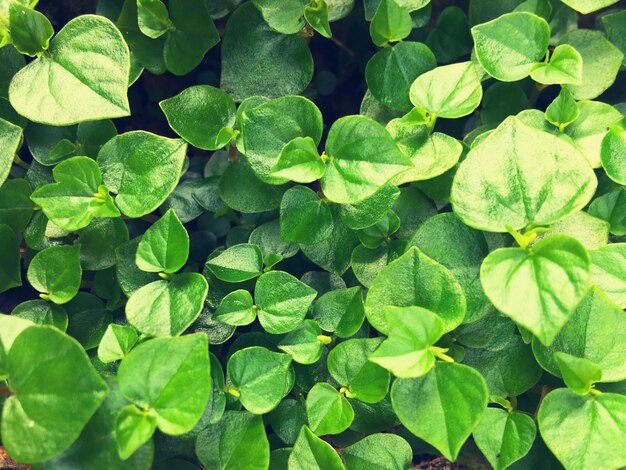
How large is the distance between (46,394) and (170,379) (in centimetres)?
14

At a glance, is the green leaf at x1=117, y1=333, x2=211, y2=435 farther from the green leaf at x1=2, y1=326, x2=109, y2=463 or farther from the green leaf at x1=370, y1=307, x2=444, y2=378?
the green leaf at x1=370, y1=307, x2=444, y2=378

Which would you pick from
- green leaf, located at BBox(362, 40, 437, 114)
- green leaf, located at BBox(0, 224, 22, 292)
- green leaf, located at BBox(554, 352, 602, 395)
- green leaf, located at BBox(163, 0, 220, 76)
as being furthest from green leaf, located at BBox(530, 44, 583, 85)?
green leaf, located at BBox(0, 224, 22, 292)

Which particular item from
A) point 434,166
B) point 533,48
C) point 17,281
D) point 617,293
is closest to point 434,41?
point 533,48

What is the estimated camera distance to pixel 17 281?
0.91m

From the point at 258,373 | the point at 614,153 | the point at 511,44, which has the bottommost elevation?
the point at 258,373

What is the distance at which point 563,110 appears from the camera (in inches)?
33.1

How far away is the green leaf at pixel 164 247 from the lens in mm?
779

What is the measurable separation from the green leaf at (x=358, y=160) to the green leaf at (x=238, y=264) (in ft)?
0.52

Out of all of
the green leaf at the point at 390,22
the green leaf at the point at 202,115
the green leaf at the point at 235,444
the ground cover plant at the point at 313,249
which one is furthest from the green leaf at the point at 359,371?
the green leaf at the point at 390,22

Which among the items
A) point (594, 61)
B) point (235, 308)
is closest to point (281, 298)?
point (235, 308)

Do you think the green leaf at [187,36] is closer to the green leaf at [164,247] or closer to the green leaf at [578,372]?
the green leaf at [164,247]

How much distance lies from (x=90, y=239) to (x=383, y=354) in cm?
50

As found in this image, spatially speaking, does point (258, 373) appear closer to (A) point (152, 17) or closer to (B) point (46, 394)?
(B) point (46, 394)

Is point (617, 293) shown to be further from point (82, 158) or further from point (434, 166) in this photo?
point (82, 158)
